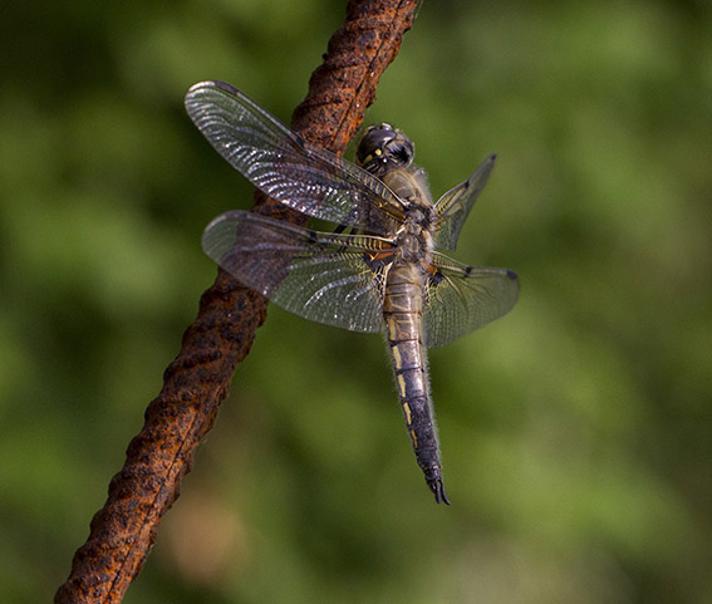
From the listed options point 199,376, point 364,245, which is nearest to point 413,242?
point 364,245

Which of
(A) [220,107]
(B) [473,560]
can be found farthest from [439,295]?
(B) [473,560]

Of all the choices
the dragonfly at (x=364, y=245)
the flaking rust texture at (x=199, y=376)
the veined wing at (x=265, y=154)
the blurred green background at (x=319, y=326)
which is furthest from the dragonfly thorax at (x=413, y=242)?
the blurred green background at (x=319, y=326)

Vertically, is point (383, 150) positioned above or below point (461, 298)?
above

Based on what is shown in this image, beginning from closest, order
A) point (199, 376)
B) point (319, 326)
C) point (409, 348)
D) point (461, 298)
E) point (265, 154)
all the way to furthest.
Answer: point (199, 376) < point (265, 154) < point (409, 348) < point (461, 298) < point (319, 326)

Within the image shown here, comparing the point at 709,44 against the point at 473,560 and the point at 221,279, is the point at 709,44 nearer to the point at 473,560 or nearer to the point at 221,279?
the point at 473,560

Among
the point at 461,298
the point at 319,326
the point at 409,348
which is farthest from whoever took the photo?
the point at 319,326

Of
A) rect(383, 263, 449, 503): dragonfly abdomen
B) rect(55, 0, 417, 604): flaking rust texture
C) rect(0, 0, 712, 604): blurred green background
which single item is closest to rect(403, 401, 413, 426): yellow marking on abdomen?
rect(383, 263, 449, 503): dragonfly abdomen

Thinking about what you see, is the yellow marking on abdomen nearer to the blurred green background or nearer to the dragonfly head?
the dragonfly head

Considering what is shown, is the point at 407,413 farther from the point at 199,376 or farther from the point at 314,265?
the point at 199,376
